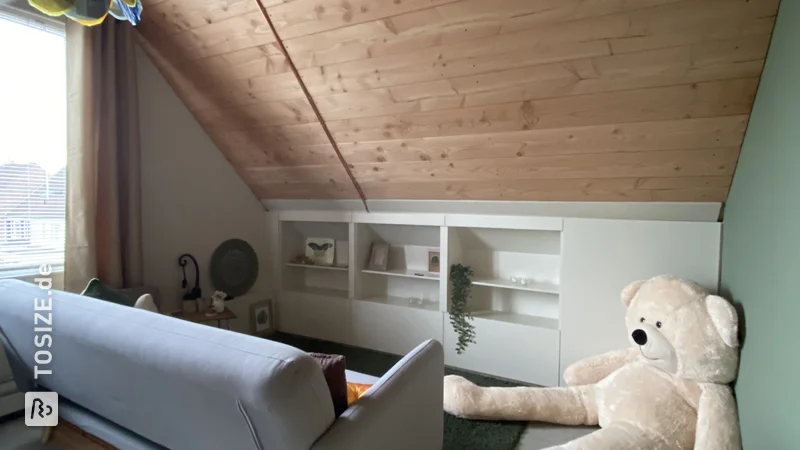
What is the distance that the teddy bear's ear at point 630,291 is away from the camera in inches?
94.7

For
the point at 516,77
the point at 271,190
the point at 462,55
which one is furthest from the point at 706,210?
the point at 271,190

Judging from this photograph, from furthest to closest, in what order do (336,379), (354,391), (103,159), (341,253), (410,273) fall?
(341,253) → (410,273) → (103,159) → (354,391) → (336,379)

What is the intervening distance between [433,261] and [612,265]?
1429 millimetres

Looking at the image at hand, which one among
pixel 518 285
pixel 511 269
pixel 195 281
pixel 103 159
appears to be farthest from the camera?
pixel 195 281

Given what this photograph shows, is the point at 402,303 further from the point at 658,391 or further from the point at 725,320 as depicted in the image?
the point at 725,320

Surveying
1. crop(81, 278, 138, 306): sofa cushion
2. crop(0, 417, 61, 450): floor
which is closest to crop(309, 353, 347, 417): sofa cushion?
crop(81, 278, 138, 306): sofa cushion

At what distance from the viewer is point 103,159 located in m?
2.80

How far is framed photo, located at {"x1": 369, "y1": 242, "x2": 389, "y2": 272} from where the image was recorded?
3819 mm

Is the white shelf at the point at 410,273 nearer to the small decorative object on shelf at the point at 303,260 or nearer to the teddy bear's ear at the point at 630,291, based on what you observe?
the small decorative object on shelf at the point at 303,260

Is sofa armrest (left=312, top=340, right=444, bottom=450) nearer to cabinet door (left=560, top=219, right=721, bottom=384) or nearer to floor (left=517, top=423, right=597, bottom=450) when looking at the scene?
floor (left=517, top=423, right=597, bottom=450)

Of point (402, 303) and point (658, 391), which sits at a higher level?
point (402, 303)

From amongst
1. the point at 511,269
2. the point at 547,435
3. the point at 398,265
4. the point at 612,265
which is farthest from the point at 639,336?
the point at 398,265

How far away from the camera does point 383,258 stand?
3.83 metres

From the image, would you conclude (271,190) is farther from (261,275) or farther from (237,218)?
(261,275)
